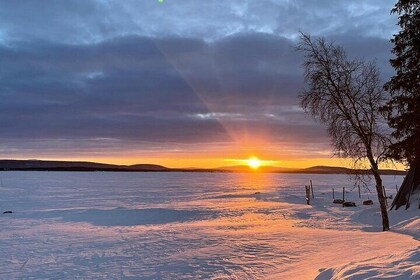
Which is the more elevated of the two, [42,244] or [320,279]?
[320,279]

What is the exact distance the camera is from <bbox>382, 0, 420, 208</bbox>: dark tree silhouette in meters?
20.7

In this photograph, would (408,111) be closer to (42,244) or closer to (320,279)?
(320,279)

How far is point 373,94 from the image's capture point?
19.4m

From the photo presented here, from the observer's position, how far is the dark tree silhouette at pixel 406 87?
2072cm

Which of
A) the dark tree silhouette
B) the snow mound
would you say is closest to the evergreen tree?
the dark tree silhouette

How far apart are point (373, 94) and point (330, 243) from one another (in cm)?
877

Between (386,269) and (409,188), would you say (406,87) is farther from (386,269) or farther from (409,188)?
(386,269)

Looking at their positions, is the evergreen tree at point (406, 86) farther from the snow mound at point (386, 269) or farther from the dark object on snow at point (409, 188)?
the snow mound at point (386, 269)

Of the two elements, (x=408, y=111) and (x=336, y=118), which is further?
(x=408, y=111)

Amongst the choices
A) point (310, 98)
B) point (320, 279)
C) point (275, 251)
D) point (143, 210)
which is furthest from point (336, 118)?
point (143, 210)

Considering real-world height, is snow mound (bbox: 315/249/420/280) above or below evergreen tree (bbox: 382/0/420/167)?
below

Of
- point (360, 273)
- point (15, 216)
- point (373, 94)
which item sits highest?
point (373, 94)

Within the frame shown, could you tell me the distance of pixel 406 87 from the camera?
21.1 metres

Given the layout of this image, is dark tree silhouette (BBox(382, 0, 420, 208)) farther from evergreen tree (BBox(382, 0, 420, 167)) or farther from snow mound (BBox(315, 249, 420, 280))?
snow mound (BBox(315, 249, 420, 280))
